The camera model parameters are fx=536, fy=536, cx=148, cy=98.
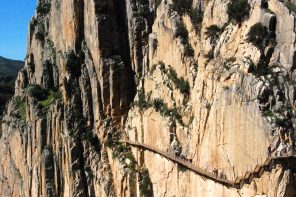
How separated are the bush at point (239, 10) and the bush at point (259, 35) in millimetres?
1917

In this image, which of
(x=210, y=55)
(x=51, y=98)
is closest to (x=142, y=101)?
(x=210, y=55)

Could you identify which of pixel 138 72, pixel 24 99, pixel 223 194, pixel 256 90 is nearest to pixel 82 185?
pixel 138 72

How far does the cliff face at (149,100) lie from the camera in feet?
117

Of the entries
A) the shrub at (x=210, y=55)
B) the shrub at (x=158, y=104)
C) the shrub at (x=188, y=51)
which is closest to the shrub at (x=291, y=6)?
the shrub at (x=210, y=55)

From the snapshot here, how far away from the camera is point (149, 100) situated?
50938 millimetres

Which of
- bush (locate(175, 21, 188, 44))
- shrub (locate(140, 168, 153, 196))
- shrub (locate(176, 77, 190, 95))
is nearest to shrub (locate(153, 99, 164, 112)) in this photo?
shrub (locate(176, 77, 190, 95))

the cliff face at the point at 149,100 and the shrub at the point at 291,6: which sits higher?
the shrub at the point at 291,6

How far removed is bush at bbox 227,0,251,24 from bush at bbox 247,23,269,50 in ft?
6.29

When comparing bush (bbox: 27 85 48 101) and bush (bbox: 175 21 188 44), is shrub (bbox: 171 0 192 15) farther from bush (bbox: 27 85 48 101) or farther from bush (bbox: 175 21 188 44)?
bush (bbox: 27 85 48 101)

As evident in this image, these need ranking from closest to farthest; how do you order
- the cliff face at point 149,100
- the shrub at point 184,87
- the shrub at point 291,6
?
the cliff face at point 149,100 → the shrub at point 291,6 → the shrub at point 184,87

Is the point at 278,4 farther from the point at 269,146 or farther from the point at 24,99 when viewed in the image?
the point at 24,99

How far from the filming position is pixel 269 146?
3406cm

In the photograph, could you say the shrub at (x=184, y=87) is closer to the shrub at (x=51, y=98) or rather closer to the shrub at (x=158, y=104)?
the shrub at (x=158, y=104)

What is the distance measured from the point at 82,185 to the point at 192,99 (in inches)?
839
